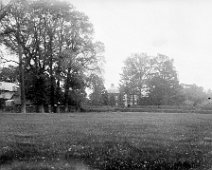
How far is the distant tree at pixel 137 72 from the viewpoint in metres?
101

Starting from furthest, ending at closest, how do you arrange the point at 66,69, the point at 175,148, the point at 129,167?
the point at 66,69 → the point at 175,148 → the point at 129,167

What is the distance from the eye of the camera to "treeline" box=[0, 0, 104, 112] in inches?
1864

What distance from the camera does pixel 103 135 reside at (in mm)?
15398

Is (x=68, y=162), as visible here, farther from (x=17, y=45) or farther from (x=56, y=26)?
(x=56, y=26)

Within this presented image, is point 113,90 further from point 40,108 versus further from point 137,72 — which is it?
point 40,108

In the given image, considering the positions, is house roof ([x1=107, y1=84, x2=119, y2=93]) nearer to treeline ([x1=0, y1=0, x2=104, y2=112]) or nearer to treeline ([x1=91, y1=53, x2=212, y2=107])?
treeline ([x1=91, y1=53, x2=212, y2=107])

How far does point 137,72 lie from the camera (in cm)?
10262

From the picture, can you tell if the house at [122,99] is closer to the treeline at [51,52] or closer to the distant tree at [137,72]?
the distant tree at [137,72]

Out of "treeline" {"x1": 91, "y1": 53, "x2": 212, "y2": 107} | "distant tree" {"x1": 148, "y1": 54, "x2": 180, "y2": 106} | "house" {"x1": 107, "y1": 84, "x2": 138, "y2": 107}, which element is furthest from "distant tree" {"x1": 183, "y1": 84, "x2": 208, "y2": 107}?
"house" {"x1": 107, "y1": 84, "x2": 138, "y2": 107}

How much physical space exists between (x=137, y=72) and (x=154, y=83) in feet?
30.6

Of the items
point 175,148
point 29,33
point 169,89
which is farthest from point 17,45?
point 169,89

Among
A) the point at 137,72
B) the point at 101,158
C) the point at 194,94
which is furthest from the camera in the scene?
the point at 194,94

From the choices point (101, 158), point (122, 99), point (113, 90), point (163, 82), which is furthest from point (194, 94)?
point (101, 158)

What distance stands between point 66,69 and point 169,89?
160ft
